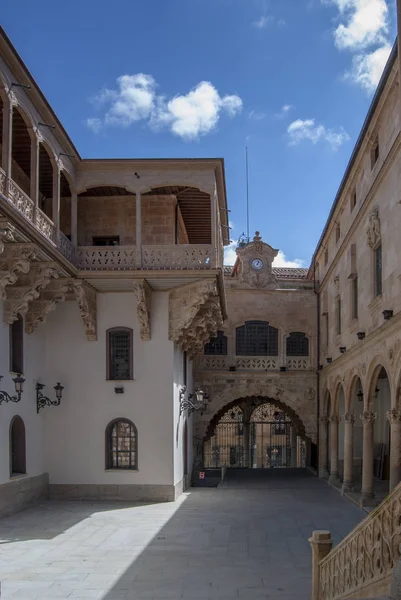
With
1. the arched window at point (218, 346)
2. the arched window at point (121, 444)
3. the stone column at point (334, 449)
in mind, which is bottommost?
the stone column at point (334, 449)

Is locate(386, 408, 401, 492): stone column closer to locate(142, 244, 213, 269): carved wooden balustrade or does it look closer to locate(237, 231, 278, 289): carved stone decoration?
locate(142, 244, 213, 269): carved wooden balustrade

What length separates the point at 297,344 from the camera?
97.7 ft

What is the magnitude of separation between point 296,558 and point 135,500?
7.79 metres

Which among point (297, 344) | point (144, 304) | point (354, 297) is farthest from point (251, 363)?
point (144, 304)

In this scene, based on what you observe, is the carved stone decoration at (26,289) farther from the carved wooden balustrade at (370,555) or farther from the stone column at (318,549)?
the carved wooden balustrade at (370,555)

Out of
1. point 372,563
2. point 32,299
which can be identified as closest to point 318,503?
point 32,299

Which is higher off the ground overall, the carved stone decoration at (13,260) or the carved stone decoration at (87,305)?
the carved stone decoration at (13,260)

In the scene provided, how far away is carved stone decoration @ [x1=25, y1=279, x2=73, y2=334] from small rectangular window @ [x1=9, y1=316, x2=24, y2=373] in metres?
0.32

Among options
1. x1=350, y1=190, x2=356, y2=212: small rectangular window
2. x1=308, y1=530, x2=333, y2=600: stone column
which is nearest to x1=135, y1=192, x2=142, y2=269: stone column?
x1=350, y1=190, x2=356, y2=212: small rectangular window

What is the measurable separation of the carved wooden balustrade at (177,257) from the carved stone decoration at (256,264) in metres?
11.1

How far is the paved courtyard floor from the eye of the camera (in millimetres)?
10523

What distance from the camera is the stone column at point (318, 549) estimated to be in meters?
8.71

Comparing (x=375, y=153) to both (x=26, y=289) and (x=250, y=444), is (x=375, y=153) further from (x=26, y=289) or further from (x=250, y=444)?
(x=250, y=444)

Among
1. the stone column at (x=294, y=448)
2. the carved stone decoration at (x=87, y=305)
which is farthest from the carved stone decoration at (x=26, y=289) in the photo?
the stone column at (x=294, y=448)
